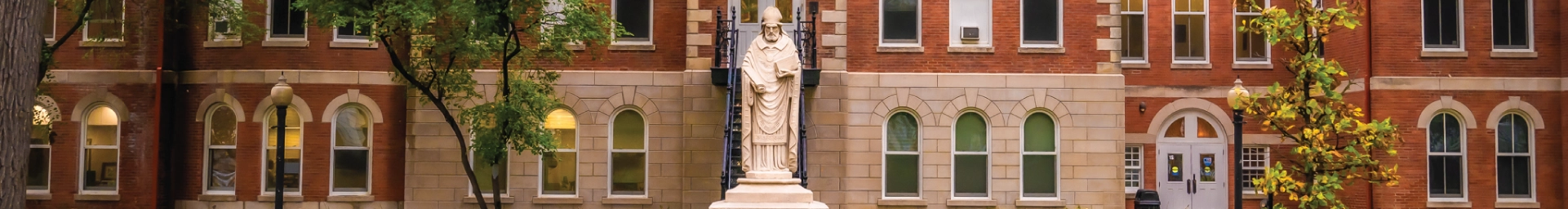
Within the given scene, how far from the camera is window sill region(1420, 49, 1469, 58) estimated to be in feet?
75.6

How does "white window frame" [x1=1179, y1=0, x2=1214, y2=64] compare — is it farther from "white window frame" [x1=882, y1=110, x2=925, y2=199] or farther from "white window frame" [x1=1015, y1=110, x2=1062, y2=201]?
"white window frame" [x1=882, y1=110, x2=925, y2=199]

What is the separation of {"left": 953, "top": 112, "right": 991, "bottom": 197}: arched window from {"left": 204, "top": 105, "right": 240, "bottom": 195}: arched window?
972cm

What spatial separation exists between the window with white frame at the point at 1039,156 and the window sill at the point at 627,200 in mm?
5087

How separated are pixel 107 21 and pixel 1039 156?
1267cm

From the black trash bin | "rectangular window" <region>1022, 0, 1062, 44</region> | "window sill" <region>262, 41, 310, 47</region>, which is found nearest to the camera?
the black trash bin

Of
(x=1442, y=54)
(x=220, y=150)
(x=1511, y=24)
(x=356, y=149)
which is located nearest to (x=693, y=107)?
(x=356, y=149)

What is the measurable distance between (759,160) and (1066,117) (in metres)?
6.84

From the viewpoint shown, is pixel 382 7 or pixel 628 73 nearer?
pixel 382 7

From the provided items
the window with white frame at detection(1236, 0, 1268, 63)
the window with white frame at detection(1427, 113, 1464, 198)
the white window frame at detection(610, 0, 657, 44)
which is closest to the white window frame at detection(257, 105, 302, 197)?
the white window frame at detection(610, 0, 657, 44)

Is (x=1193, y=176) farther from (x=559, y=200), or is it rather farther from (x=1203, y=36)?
(x=559, y=200)

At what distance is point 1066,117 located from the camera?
22.6 meters

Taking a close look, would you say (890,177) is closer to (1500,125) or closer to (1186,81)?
(1186,81)

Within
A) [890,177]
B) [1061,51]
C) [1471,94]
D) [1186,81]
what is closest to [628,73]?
[890,177]

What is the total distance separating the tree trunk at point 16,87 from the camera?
48.5 ft
